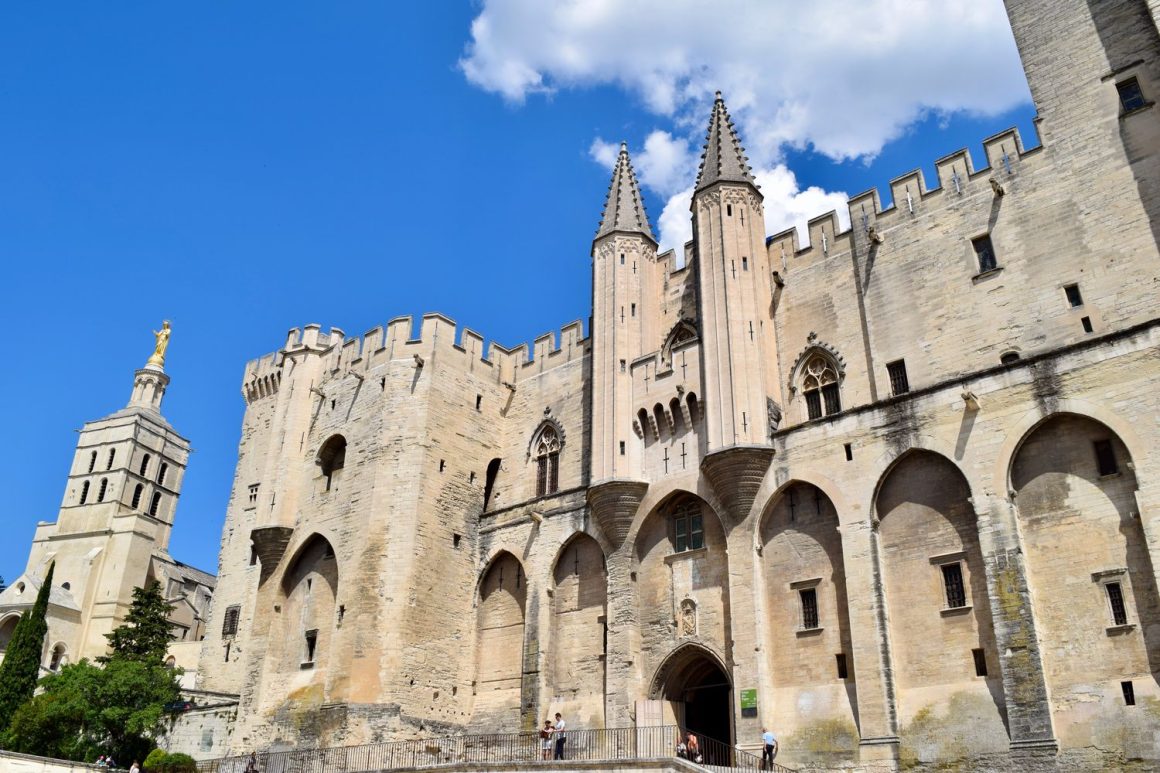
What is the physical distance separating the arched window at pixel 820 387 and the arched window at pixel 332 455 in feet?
49.0

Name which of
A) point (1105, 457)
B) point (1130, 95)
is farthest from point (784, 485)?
point (1130, 95)

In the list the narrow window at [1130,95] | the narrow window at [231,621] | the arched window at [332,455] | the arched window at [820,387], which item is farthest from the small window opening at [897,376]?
the narrow window at [231,621]

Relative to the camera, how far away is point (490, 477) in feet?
103

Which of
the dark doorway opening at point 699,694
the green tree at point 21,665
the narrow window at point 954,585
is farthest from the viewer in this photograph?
the green tree at point 21,665

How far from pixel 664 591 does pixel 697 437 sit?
4.08m

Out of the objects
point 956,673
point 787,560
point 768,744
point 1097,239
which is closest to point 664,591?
point 787,560

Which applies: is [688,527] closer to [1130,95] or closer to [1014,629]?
[1014,629]

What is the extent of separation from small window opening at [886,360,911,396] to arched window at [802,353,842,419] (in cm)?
141

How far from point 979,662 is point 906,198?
1182 cm

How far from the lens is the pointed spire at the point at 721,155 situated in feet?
88.4

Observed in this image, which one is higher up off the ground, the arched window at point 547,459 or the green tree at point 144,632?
the arched window at point 547,459

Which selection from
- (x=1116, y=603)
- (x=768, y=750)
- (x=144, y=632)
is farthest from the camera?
(x=144, y=632)

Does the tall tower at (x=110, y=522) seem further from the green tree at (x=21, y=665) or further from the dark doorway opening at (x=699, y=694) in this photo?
the dark doorway opening at (x=699, y=694)

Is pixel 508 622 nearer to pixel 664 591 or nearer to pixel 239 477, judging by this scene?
pixel 664 591
